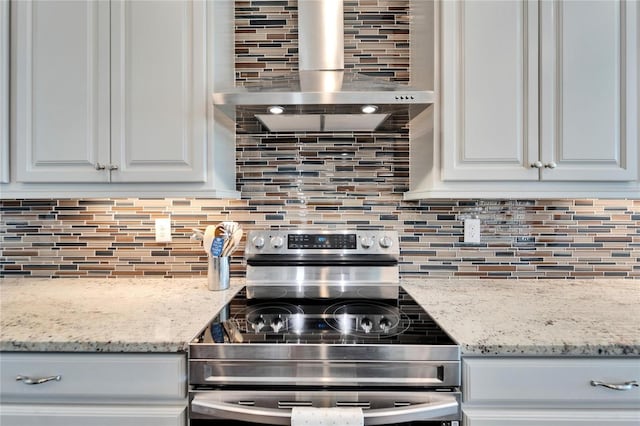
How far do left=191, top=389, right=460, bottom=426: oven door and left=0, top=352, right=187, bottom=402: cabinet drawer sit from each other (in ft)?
0.32

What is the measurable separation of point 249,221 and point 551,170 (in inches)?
49.4

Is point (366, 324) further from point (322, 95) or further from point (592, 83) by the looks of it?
point (592, 83)

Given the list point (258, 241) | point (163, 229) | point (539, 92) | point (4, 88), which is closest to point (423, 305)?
point (258, 241)

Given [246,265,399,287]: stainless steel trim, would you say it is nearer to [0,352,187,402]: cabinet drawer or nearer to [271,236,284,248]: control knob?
[271,236,284,248]: control knob

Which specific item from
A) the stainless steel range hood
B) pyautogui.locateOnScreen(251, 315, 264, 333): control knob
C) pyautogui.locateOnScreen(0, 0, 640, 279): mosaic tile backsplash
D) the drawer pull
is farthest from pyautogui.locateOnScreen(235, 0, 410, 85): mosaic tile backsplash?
the drawer pull

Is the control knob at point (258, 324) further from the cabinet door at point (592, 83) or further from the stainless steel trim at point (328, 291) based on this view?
the cabinet door at point (592, 83)

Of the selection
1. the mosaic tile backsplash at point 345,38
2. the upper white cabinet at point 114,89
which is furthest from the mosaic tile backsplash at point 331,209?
the upper white cabinet at point 114,89

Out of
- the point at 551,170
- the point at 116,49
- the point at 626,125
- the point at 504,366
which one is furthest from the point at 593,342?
the point at 116,49

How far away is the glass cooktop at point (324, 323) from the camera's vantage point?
1.02 meters

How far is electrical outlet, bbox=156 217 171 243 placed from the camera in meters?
1.65

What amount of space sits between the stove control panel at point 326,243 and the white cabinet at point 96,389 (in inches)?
26.7

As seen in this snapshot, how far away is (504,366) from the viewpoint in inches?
37.8

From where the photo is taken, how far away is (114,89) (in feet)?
4.40

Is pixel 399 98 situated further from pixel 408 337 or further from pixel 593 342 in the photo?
pixel 593 342
